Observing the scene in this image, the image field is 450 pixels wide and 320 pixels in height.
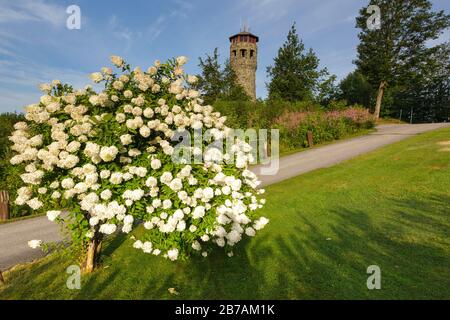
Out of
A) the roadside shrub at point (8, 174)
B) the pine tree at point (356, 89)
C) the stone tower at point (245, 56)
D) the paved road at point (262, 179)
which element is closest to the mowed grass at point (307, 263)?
the paved road at point (262, 179)

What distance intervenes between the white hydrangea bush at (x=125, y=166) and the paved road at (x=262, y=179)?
11.3 ft

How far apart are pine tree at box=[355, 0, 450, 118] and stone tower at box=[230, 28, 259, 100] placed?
1770cm

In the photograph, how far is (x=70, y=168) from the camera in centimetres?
406

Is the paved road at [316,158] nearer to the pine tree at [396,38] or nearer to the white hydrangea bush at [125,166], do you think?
the white hydrangea bush at [125,166]

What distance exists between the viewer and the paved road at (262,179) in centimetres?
657

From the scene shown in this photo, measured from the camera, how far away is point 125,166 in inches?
159

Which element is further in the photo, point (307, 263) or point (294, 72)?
point (294, 72)

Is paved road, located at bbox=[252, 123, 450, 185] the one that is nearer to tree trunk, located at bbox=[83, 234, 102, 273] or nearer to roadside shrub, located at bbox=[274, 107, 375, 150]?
roadside shrub, located at bbox=[274, 107, 375, 150]

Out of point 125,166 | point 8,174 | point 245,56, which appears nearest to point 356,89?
point 245,56

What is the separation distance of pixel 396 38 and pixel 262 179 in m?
33.4

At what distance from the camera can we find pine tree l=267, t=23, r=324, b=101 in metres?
32.4

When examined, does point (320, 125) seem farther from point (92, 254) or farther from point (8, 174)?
point (8, 174)

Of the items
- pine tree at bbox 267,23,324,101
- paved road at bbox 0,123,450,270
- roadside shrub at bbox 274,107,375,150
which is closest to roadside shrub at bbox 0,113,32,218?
paved road at bbox 0,123,450,270

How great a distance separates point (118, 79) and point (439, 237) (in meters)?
6.80
